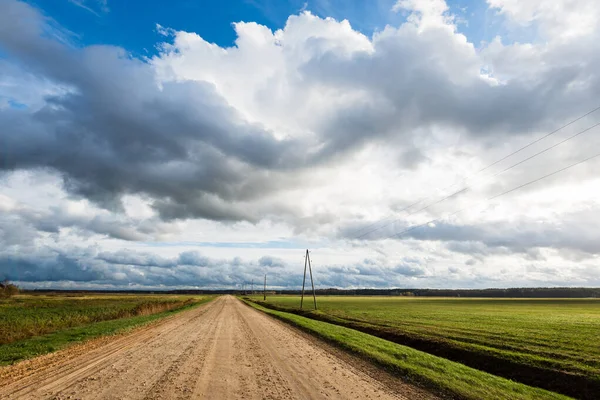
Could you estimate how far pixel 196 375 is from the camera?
1262 cm

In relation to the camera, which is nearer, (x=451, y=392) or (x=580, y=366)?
(x=451, y=392)

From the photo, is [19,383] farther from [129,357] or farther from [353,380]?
[353,380]

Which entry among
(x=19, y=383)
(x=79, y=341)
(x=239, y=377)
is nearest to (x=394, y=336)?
(x=239, y=377)

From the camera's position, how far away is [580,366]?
16188mm

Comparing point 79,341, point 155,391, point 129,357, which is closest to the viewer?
point 155,391

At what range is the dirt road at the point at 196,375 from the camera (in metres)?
10.4

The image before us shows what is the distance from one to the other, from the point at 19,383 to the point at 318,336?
710 inches

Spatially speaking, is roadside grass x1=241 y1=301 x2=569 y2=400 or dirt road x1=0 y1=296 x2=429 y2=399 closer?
dirt road x1=0 y1=296 x2=429 y2=399

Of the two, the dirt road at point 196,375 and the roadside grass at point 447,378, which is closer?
the dirt road at point 196,375

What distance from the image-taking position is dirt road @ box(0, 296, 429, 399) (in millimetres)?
10398

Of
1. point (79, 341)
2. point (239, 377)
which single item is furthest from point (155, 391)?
point (79, 341)

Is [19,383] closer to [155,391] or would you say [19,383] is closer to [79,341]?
[155,391]

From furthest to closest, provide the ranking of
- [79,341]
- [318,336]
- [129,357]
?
[318,336], [79,341], [129,357]

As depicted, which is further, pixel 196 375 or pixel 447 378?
pixel 447 378
